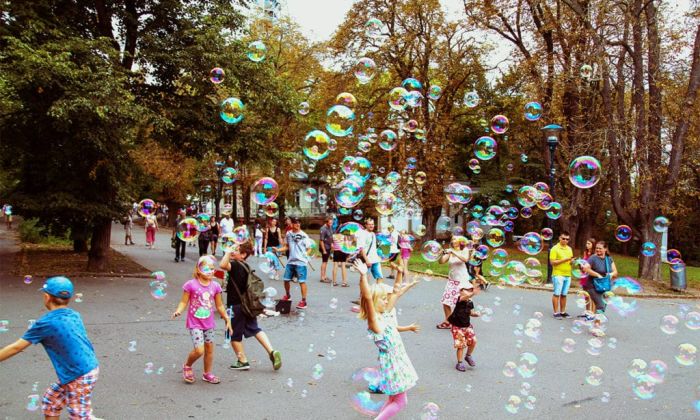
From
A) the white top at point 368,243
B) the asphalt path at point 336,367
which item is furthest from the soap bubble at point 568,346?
the white top at point 368,243

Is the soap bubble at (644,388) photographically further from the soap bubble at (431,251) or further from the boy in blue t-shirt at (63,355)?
the boy in blue t-shirt at (63,355)

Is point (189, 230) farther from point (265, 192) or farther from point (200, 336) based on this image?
point (200, 336)

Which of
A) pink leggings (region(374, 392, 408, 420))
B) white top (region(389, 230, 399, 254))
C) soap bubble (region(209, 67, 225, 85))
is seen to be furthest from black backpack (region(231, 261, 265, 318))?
white top (region(389, 230, 399, 254))

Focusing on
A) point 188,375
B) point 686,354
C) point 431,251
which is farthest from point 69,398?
point 431,251

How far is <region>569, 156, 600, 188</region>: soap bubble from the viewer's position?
11.2m

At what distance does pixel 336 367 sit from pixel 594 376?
3061mm

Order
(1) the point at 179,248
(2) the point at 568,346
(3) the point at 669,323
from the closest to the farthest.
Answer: (3) the point at 669,323, (2) the point at 568,346, (1) the point at 179,248

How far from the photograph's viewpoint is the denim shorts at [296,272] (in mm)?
10047

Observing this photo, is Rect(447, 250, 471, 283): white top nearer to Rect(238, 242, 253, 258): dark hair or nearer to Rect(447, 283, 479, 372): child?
Rect(447, 283, 479, 372): child

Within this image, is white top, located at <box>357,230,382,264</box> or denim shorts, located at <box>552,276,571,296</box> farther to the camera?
white top, located at <box>357,230,382,264</box>

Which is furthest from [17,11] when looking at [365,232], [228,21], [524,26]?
[524,26]

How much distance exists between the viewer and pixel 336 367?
6449mm

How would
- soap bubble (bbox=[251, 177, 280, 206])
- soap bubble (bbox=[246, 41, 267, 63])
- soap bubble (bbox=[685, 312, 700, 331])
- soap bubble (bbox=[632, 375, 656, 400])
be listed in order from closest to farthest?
soap bubble (bbox=[632, 375, 656, 400]), soap bubble (bbox=[685, 312, 700, 331]), soap bubble (bbox=[251, 177, 280, 206]), soap bubble (bbox=[246, 41, 267, 63])

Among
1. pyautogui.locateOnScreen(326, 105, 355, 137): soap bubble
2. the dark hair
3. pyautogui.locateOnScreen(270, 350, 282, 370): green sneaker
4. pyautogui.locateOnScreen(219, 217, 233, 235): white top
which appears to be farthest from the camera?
pyautogui.locateOnScreen(219, 217, 233, 235): white top
